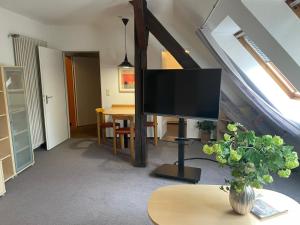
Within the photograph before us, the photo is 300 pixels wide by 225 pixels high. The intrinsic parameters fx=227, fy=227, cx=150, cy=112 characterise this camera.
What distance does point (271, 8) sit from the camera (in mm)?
1745

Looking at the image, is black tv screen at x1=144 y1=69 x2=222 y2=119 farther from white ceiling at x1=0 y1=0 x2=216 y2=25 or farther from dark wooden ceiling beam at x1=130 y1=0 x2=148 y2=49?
white ceiling at x1=0 y1=0 x2=216 y2=25

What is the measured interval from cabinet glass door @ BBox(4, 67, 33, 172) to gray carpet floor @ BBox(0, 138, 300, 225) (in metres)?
0.22

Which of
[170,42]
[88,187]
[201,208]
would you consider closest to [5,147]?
[88,187]

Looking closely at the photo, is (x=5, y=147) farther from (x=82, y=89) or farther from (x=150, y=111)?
(x=82, y=89)

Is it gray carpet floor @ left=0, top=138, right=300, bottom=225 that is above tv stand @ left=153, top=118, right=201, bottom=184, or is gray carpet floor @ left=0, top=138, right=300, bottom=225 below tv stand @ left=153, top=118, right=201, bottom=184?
below

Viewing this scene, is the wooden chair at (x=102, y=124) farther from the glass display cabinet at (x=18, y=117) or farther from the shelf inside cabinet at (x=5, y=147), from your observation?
the shelf inside cabinet at (x=5, y=147)

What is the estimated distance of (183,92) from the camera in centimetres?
300

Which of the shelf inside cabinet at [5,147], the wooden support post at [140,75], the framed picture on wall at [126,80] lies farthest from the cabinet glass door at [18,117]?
the framed picture on wall at [126,80]

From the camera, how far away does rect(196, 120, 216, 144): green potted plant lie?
478 centimetres

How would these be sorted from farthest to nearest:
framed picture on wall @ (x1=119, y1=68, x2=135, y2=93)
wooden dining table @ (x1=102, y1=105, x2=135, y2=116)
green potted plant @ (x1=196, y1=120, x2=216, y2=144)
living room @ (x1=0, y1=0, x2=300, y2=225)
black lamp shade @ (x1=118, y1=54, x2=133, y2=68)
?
1. framed picture on wall @ (x1=119, y1=68, x2=135, y2=93)
2. green potted plant @ (x1=196, y1=120, x2=216, y2=144)
3. black lamp shade @ (x1=118, y1=54, x2=133, y2=68)
4. wooden dining table @ (x1=102, y1=105, x2=135, y2=116)
5. living room @ (x1=0, y1=0, x2=300, y2=225)

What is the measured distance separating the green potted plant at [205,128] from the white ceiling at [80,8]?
2256mm

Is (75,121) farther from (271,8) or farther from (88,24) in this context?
(271,8)

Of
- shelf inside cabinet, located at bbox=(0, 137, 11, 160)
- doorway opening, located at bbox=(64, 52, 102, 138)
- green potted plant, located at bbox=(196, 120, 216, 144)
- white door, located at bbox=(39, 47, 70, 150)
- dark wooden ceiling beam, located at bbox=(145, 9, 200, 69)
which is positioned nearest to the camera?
shelf inside cabinet, located at bbox=(0, 137, 11, 160)

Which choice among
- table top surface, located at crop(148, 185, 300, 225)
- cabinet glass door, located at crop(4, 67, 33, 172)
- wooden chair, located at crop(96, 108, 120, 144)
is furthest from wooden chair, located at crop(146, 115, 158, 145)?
table top surface, located at crop(148, 185, 300, 225)
